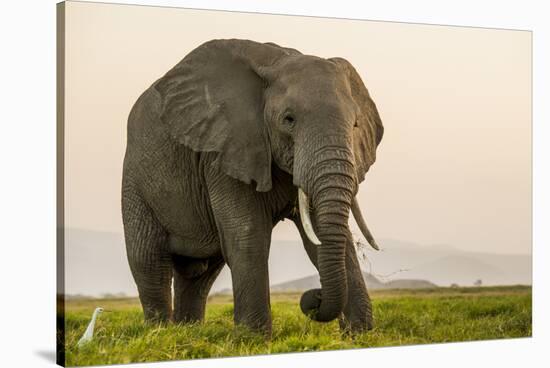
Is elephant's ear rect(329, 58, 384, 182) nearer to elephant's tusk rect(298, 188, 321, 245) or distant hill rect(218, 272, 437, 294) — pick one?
elephant's tusk rect(298, 188, 321, 245)

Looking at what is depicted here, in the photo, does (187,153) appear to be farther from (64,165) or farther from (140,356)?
(140,356)

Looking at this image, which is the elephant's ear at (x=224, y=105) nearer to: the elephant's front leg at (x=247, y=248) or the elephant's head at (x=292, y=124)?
the elephant's head at (x=292, y=124)

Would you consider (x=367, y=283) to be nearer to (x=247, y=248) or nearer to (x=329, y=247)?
(x=247, y=248)

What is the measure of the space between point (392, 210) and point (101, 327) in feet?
8.20

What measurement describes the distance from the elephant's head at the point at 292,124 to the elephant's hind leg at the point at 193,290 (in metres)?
1.41

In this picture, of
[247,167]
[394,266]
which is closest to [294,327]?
[394,266]

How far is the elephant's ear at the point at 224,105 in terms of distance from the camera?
7820 mm

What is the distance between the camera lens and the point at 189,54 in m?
8.26

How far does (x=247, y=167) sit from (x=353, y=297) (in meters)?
1.21

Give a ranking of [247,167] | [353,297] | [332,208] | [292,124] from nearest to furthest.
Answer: [332,208] → [292,124] → [247,167] → [353,297]

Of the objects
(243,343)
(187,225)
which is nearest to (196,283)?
(187,225)

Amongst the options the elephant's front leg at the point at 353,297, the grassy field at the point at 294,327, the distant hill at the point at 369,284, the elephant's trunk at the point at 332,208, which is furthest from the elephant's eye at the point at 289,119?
the distant hill at the point at 369,284

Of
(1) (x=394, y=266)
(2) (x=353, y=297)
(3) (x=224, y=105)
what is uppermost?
(3) (x=224, y=105)

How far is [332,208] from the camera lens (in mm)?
7219
